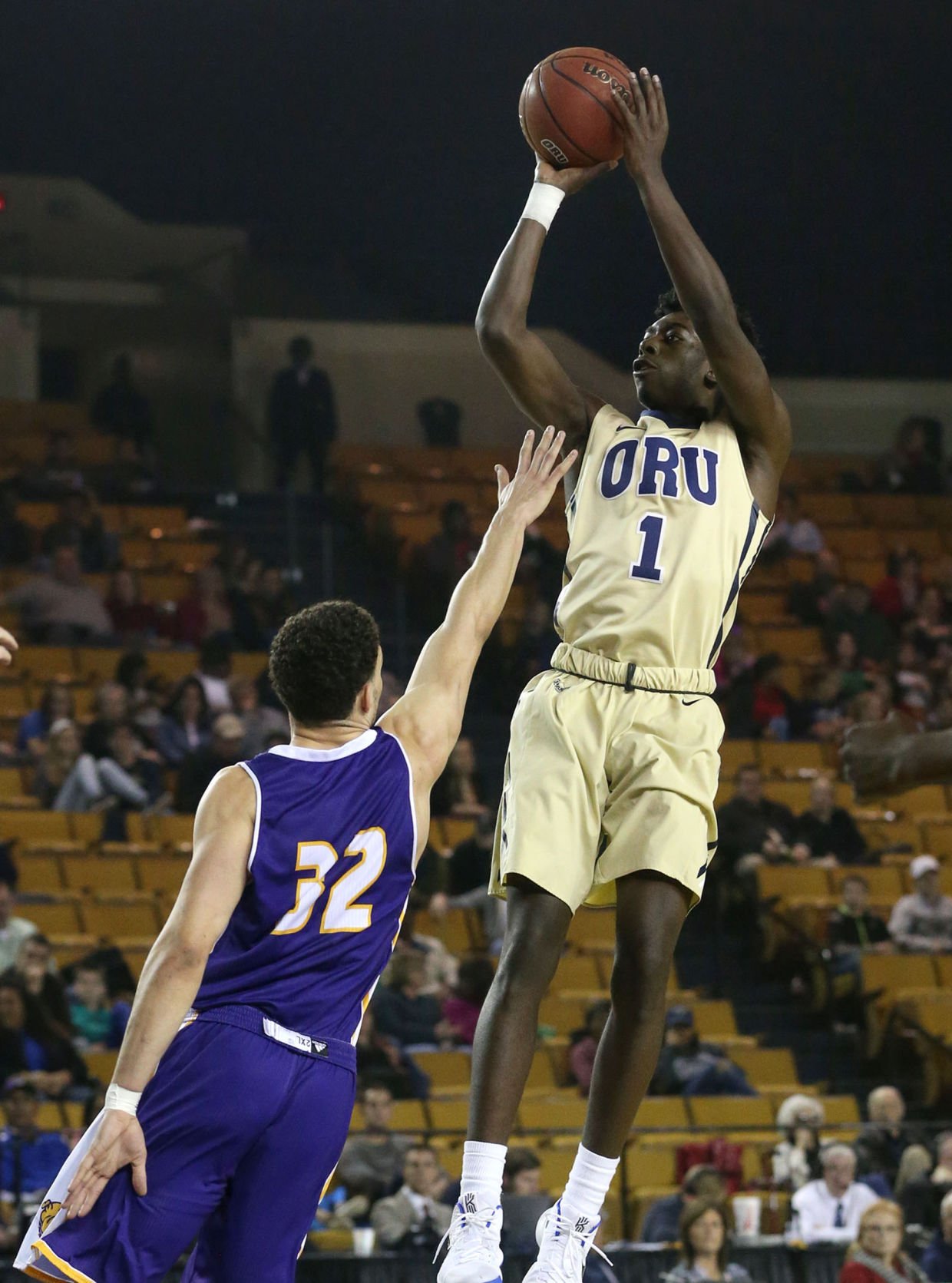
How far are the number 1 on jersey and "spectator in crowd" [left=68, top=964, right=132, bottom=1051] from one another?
5.99 m

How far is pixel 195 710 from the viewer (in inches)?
493

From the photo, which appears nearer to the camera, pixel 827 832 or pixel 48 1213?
pixel 48 1213

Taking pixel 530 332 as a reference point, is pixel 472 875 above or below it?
below

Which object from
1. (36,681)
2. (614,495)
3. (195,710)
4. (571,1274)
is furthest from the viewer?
(36,681)

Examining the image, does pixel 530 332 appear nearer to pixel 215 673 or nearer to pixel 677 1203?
pixel 677 1203

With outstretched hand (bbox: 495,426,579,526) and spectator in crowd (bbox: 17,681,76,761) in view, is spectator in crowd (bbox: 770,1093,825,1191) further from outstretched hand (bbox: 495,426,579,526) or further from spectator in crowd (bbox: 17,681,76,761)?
outstretched hand (bbox: 495,426,579,526)

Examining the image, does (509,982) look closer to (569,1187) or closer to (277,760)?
(569,1187)

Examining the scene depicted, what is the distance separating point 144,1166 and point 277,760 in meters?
0.82

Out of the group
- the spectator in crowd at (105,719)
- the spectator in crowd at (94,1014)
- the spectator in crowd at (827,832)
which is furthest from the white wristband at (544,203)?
the spectator in crowd at (827,832)

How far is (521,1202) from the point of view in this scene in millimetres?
8203

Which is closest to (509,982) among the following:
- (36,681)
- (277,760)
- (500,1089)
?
(500,1089)

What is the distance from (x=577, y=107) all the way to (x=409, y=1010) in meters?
6.67

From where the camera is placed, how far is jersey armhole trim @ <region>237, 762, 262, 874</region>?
382 cm

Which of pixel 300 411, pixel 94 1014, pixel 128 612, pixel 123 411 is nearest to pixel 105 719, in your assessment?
pixel 128 612
